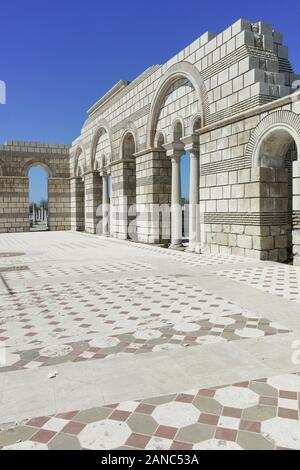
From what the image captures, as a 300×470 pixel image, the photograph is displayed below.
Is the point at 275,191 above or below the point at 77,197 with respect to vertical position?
below

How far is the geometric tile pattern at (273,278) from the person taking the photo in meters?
6.82

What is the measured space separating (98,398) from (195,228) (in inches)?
426

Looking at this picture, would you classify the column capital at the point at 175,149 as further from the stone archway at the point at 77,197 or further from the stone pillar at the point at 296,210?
the stone archway at the point at 77,197

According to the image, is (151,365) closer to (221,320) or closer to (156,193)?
(221,320)

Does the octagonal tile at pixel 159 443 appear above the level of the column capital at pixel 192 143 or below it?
below

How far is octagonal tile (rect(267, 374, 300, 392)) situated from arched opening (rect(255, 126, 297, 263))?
23.7 feet

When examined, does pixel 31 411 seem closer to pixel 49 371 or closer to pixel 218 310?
pixel 49 371

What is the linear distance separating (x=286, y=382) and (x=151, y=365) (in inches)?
48.4

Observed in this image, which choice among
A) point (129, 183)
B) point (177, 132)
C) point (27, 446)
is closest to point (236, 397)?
point (27, 446)

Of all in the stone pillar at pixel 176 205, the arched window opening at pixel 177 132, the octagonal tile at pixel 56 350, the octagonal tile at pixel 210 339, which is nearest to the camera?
the octagonal tile at pixel 56 350

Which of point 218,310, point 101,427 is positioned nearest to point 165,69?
point 218,310

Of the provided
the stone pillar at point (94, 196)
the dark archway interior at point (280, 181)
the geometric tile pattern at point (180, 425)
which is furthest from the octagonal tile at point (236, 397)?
the stone pillar at point (94, 196)

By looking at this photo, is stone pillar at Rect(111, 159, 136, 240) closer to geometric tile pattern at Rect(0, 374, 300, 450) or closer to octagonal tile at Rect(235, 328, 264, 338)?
octagonal tile at Rect(235, 328, 264, 338)

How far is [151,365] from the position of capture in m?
3.74
